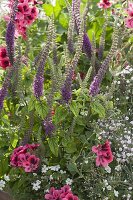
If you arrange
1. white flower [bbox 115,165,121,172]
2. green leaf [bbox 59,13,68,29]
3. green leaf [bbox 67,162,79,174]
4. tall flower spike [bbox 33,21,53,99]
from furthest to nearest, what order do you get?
green leaf [bbox 59,13,68,29] < white flower [bbox 115,165,121,172] < green leaf [bbox 67,162,79,174] < tall flower spike [bbox 33,21,53,99]

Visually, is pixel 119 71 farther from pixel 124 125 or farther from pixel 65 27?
pixel 65 27

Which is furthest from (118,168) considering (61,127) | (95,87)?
(95,87)

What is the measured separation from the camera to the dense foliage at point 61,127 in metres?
2.76

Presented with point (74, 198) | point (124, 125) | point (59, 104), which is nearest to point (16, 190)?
point (74, 198)

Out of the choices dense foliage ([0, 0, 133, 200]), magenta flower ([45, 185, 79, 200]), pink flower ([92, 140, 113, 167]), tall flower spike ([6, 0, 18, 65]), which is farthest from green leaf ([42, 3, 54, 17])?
magenta flower ([45, 185, 79, 200])

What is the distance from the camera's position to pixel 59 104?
2.87 m

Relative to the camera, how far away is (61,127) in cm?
299

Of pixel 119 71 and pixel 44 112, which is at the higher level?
pixel 119 71

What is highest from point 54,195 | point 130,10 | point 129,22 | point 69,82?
point 130,10

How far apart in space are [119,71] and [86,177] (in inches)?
29.0

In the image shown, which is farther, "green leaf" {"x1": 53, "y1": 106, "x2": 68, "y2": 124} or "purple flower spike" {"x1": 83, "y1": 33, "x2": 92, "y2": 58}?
"purple flower spike" {"x1": 83, "y1": 33, "x2": 92, "y2": 58}

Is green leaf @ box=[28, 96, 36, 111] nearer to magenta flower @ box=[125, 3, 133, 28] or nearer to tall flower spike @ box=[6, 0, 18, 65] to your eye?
tall flower spike @ box=[6, 0, 18, 65]

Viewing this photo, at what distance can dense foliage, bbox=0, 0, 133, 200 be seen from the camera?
109 inches

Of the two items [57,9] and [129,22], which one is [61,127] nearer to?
[129,22]
